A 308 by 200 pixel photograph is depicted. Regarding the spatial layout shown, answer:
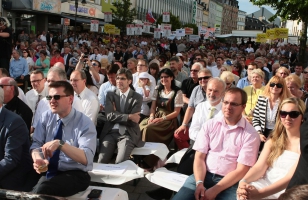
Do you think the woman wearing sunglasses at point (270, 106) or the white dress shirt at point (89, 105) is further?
the woman wearing sunglasses at point (270, 106)

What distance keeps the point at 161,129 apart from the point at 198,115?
1.22 meters

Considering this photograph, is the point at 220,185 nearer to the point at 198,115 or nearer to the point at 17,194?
the point at 198,115

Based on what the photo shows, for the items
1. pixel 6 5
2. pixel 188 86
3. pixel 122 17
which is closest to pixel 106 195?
pixel 188 86

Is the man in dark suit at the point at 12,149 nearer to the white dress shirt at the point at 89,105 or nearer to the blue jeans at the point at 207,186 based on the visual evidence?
the blue jeans at the point at 207,186

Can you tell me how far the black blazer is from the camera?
11.5ft

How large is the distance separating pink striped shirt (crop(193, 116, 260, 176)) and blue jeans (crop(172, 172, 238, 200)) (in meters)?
0.07

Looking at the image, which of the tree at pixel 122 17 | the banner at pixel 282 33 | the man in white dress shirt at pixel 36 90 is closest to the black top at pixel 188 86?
the man in white dress shirt at pixel 36 90

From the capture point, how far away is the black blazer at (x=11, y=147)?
3518mm

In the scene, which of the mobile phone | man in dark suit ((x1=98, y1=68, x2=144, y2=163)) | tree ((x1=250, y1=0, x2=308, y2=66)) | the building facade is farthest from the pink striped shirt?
the building facade

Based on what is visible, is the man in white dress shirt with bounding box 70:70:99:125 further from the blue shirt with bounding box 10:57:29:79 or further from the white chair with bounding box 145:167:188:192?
the blue shirt with bounding box 10:57:29:79

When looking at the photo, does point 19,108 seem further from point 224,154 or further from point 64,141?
point 224,154

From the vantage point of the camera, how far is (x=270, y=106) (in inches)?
225

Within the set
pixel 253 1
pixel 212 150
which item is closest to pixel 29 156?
pixel 212 150

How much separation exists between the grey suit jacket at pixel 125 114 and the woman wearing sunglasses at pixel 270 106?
177cm
